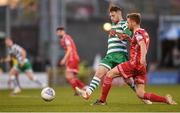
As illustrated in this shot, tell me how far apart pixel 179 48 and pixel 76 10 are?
21.2 feet

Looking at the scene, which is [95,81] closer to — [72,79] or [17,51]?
[72,79]

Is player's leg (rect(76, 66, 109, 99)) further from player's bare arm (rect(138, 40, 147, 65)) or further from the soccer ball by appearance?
player's bare arm (rect(138, 40, 147, 65))

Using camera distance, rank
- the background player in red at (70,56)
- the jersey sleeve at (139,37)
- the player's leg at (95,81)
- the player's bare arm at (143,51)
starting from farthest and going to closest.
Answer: the background player in red at (70,56) → the player's leg at (95,81) → the jersey sleeve at (139,37) → the player's bare arm at (143,51)

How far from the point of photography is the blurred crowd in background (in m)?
42.7

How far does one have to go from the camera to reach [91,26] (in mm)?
45281

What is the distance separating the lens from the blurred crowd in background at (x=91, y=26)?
4272cm

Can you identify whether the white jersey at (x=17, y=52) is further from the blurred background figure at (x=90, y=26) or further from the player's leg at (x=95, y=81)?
the blurred background figure at (x=90, y=26)

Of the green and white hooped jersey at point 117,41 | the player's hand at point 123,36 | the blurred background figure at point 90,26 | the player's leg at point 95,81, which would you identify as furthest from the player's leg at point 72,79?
the blurred background figure at point 90,26

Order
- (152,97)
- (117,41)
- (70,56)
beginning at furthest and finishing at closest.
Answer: (70,56), (117,41), (152,97)

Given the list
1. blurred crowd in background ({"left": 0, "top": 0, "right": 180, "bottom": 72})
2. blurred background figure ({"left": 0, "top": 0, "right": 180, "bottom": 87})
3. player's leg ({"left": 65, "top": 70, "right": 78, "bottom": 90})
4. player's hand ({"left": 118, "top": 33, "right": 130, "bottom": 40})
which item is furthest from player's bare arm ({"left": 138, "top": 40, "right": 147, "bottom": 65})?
blurred crowd in background ({"left": 0, "top": 0, "right": 180, "bottom": 72})

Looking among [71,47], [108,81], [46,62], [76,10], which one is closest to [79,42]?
[76,10]

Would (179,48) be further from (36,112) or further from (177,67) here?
(36,112)

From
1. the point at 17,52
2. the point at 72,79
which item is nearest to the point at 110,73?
the point at 72,79

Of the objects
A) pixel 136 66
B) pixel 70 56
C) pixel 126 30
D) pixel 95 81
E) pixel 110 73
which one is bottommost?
pixel 70 56
